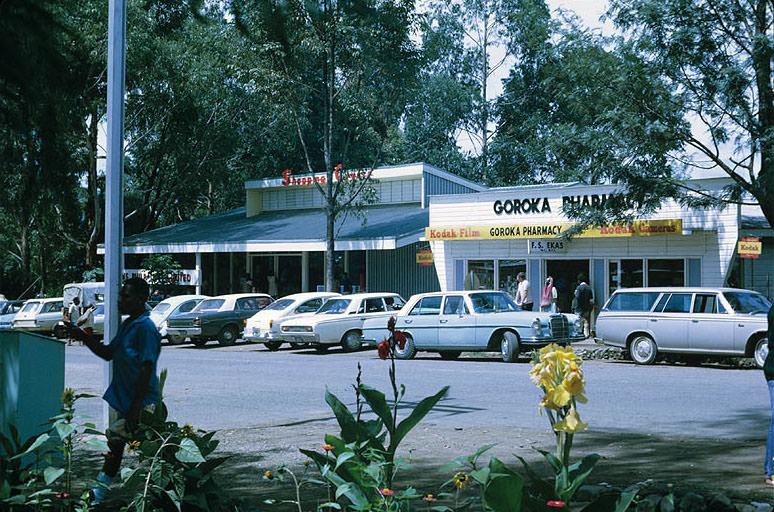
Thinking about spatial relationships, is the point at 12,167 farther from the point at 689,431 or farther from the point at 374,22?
the point at 689,431

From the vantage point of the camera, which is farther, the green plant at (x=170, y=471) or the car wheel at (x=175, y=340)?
the car wheel at (x=175, y=340)

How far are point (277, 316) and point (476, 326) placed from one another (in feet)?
22.4

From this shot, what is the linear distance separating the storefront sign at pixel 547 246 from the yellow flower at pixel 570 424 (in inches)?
880

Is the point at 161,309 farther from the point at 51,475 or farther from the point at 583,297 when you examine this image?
the point at 51,475

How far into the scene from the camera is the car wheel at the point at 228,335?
25688mm

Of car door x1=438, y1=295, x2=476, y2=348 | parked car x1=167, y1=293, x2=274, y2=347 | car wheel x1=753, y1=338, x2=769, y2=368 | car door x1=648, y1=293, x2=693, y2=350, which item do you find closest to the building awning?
parked car x1=167, y1=293, x2=274, y2=347

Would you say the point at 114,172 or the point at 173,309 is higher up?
the point at 114,172

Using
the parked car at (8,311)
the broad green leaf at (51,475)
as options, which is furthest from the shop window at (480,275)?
the broad green leaf at (51,475)

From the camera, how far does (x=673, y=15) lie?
18.0 metres

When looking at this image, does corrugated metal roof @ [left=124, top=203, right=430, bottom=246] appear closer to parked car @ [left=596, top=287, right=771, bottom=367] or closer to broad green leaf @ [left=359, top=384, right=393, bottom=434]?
parked car @ [left=596, top=287, right=771, bottom=367]

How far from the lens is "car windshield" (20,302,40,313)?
96.0ft

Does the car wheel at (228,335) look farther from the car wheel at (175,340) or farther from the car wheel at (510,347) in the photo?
the car wheel at (510,347)

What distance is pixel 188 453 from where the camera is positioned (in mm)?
4367

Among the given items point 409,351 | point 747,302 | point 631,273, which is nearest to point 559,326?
point 409,351
